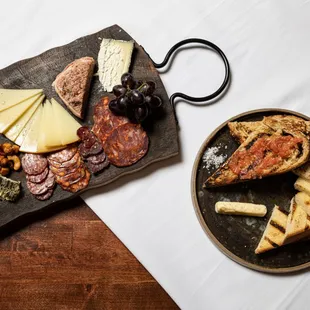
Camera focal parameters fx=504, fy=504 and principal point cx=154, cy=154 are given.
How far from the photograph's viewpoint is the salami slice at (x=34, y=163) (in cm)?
187

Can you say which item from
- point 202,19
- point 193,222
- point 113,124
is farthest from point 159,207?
point 202,19

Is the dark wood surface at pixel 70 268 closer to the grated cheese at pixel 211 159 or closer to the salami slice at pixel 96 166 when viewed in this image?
the salami slice at pixel 96 166

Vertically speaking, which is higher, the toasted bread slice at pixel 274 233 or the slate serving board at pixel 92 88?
the slate serving board at pixel 92 88

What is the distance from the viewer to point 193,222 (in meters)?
1.94

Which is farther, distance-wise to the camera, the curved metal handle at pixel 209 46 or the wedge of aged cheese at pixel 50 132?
the curved metal handle at pixel 209 46

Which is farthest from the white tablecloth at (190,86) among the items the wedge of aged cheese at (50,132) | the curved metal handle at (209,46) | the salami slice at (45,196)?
the wedge of aged cheese at (50,132)

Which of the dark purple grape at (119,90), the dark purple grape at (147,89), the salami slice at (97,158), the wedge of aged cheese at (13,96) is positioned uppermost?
the wedge of aged cheese at (13,96)

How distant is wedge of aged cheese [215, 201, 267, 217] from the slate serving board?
267 mm

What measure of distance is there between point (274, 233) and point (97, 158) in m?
0.71

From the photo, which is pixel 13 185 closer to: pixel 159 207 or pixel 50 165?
pixel 50 165

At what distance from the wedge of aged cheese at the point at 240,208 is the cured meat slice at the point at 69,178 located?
1.73 ft

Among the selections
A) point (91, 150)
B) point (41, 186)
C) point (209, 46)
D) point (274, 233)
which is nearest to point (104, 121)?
point (91, 150)

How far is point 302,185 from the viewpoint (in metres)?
1.87

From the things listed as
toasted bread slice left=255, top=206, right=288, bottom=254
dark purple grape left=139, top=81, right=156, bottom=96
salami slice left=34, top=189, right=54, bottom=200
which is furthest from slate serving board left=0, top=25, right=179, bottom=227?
toasted bread slice left=255, top=206, right=288, bottom=254
